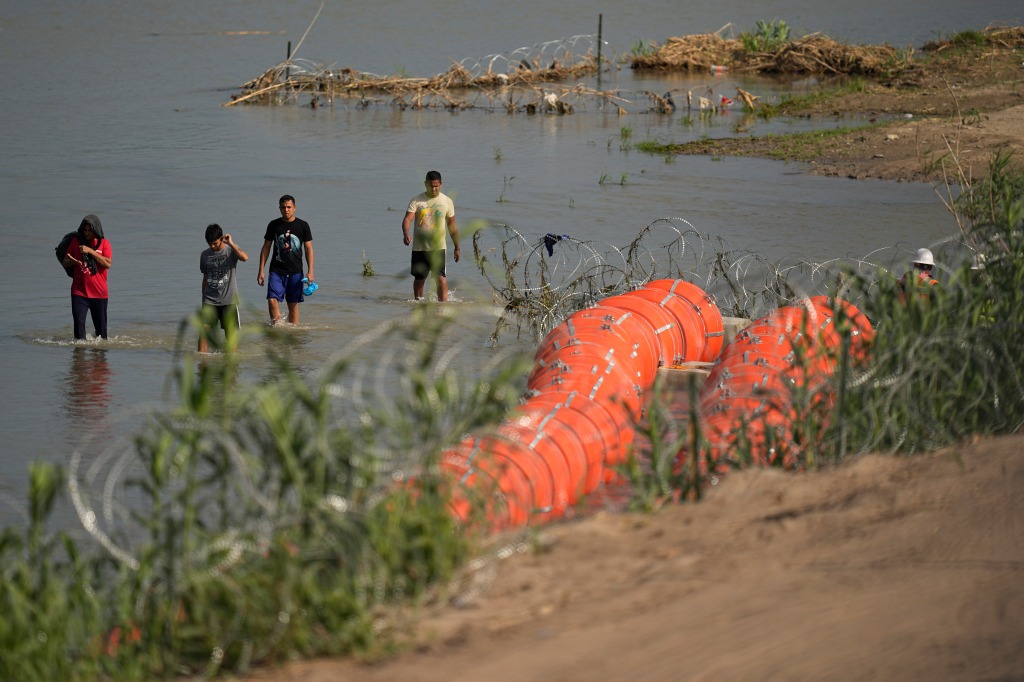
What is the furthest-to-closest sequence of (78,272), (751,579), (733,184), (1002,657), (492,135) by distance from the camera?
(492,135) < (733,184) < (78,272) < (751,579) < (1002,657)

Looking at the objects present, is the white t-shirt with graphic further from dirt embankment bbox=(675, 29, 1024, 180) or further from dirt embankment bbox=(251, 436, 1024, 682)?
dirt embankment bbox=(251, 436, 1024, 682)

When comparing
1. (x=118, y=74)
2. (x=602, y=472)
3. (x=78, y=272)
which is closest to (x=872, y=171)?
(x=78, y=272)

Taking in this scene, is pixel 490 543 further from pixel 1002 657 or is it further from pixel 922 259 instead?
pixel 922 259

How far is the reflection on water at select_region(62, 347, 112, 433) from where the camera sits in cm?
1079

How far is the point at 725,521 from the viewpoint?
5746 millimetres

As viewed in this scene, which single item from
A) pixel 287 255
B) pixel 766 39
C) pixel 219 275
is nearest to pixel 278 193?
pixel 287 255

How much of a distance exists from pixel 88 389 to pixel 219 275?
61.2 inches

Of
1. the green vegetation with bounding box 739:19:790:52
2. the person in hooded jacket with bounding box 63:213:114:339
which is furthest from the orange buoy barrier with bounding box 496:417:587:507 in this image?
Answer: the green vegetation with bounding box 739:19:790:52

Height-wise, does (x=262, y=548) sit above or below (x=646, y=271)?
below

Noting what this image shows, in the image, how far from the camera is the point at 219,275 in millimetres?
12328

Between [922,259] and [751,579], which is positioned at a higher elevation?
[922,259]

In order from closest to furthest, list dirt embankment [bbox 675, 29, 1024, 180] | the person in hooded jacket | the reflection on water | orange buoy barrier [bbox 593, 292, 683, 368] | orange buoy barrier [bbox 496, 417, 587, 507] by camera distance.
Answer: orange buoy barrier [bbox 496, 417, 587, 507]
the reflection on water
orange buoy barrier [bbox 593, 292, 683, 368]
the person in hooded jacket
dirt embankment [bbox 675, 29, 1024, 180]

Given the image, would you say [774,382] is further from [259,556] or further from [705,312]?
[259,556]

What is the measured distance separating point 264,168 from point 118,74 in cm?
1882
